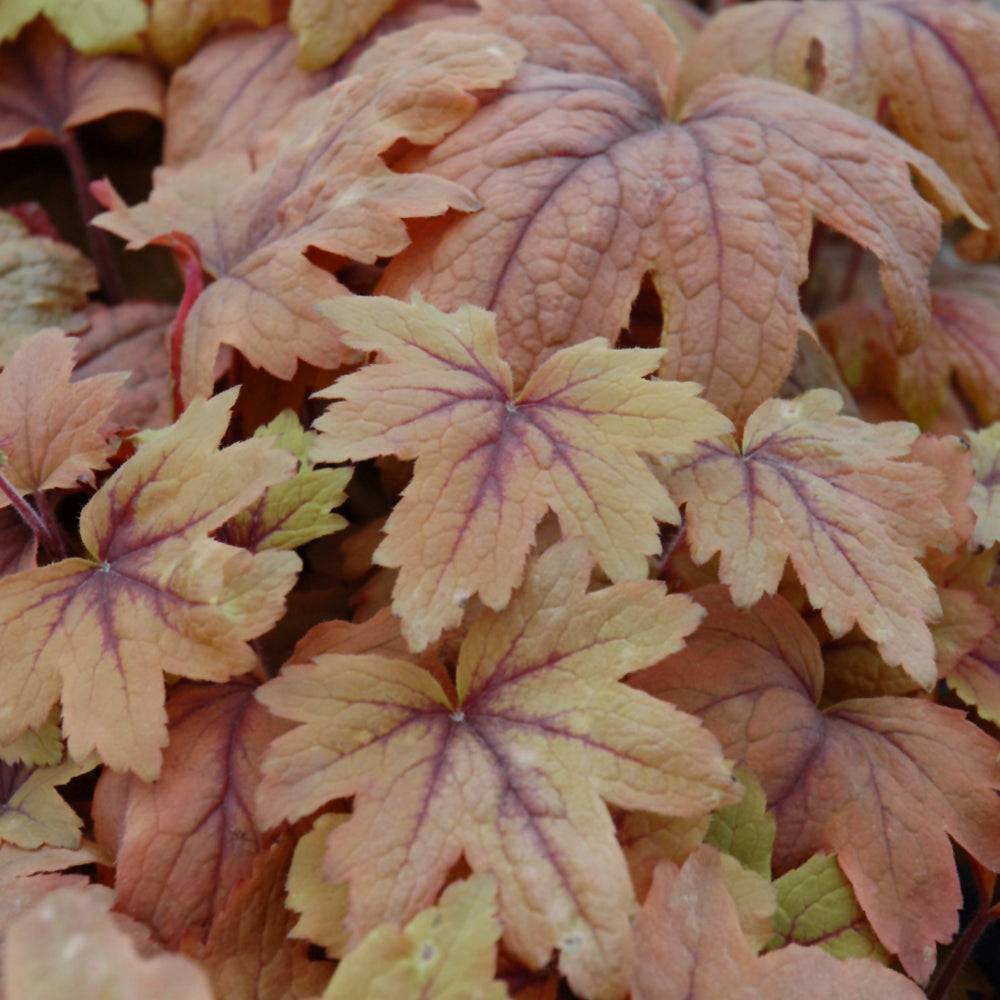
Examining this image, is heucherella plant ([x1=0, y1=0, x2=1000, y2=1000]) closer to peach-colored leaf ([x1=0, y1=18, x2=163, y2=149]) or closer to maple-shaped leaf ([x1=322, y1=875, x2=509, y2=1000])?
maple-shaped leaf ([x1=322, y1=875, x2=509, y2=1000])

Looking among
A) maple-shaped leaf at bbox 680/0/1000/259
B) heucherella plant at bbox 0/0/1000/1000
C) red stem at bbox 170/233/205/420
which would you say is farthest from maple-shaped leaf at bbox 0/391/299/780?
maple-shaped leaf at bbox 680/0/1000/259

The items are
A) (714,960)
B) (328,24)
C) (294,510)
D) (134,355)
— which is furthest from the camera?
(328,24)

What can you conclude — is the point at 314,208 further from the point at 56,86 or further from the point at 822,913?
the point at 822,913

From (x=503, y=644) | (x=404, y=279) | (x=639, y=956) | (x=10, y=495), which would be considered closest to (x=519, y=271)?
(x=404, y=279)

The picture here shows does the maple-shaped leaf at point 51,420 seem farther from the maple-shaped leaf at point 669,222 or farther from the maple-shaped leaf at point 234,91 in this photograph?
the maple-shaped leaf at point 234,91

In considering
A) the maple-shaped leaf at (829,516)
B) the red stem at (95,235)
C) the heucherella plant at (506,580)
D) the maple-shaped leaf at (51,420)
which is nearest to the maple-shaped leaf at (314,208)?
the heucherella plant at (506,580)

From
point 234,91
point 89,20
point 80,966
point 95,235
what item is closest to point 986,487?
point 80,966
